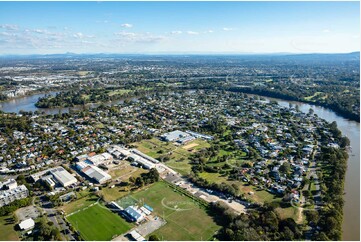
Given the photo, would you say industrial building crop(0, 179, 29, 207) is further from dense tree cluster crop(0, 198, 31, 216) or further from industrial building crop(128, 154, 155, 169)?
industrial building crop(128, 154, 155, 169)

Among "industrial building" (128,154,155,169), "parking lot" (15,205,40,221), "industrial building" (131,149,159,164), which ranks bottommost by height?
"parking lot" (15,205,40,221)

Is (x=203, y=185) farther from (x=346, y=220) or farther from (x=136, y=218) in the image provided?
(x=346, y=220)

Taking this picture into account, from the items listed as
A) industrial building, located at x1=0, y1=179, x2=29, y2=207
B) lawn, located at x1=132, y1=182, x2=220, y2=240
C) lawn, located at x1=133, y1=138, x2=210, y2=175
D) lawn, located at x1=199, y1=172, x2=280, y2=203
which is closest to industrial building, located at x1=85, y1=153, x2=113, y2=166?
lawn, located at x1=133, y1=138, x2=210, y2=175

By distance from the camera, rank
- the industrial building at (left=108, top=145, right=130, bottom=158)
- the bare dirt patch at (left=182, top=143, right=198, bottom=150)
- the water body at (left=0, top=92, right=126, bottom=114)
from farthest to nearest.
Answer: the water body at (left=0, top=92, right=126, bottom=114), the bare dirt patch at (left=182, top=143, right=198, bottom=150), the industrial building at (left=108, top=145, right=130, bottom=158)

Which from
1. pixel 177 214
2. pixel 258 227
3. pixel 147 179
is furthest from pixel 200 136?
pixel 258 227

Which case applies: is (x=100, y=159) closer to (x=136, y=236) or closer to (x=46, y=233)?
(x=46, y=233)

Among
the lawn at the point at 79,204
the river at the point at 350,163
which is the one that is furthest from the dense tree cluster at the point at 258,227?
the lawn at the point at 79,204
